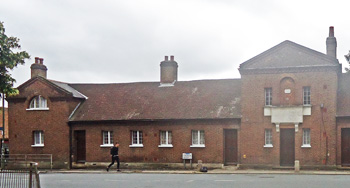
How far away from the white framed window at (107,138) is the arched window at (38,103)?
4.81 meters

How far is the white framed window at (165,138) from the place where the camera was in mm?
35188

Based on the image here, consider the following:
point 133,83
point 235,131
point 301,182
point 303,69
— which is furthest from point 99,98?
point 301,182

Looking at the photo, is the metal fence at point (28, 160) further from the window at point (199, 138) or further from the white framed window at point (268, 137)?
the white framed window at point (268, 137)

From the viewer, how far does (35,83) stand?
3762 centimetres

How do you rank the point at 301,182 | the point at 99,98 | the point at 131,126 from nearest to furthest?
the point at 301,182
the point at 131,126
the point at 99,98

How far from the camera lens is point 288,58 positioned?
32000 mm

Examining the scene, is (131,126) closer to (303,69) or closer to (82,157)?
(82,157)

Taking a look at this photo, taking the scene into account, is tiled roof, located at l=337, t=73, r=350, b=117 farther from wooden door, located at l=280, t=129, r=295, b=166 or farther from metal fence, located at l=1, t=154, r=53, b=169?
metal fence, located at l=1, t=154, r=53, b=169

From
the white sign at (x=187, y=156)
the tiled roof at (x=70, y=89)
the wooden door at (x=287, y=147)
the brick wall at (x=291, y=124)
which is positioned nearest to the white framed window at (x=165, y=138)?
the white sign at (x=187, y=156)

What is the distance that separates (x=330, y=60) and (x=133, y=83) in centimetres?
1613

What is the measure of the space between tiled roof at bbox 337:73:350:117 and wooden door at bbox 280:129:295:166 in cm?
310

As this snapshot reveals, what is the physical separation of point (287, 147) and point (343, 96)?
185 inches

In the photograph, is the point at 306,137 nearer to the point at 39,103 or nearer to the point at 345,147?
the point at 345,147

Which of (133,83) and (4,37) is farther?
(133,83)
